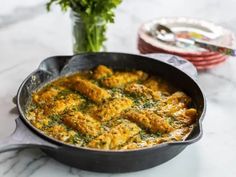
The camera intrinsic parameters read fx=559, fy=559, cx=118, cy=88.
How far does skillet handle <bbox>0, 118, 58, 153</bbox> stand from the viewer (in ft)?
3.78

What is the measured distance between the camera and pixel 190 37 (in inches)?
73.6

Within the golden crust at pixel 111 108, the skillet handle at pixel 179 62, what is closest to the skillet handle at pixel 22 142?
the golden crust at pixel 111 108

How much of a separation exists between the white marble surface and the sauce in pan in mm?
68

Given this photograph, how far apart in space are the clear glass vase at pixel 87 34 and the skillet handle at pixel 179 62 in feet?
0.61

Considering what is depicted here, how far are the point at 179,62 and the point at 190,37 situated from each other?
275 millimetres

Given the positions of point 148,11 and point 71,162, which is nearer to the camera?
point 71,162

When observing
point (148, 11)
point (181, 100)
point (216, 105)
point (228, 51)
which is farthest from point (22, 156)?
point (148, 11)

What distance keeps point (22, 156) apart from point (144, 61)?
48cm

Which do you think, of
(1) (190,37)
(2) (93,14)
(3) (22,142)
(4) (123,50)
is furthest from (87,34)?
(3) (22,142)

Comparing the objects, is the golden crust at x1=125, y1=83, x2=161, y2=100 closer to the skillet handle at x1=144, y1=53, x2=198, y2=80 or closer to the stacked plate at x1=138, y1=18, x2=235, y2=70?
the skillet handle at x1=144, y1=53, x2=198, y2=80

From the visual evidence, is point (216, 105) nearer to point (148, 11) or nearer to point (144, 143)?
point (144, 143)

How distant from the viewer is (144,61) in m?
1.61

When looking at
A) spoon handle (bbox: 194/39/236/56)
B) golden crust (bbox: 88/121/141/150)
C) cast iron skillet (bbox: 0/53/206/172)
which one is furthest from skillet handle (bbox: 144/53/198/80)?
golden crust (bbox: 88/121/141/150)

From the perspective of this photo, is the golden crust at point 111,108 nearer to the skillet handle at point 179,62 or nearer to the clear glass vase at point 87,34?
the skillet handle at point 179,62
